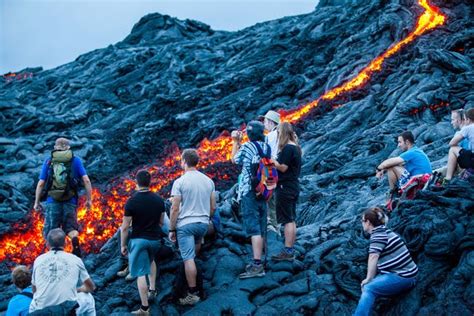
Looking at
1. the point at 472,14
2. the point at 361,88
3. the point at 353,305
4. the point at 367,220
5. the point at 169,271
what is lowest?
the point at 353,305

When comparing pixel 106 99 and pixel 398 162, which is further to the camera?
pixel 106 99

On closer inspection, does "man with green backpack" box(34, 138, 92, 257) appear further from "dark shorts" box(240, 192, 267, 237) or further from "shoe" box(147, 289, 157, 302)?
"dark shorts" box(240, 192, 267, 237)

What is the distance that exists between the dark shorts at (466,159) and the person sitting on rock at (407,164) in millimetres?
881

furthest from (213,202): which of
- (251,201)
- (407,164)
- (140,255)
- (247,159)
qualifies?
(407,164)

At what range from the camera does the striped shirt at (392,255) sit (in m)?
8.65

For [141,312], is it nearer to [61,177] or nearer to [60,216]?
[60,216]

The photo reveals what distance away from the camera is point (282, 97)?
125 ft

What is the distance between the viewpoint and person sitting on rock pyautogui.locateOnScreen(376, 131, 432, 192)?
12195 mm

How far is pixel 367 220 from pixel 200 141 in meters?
27.6

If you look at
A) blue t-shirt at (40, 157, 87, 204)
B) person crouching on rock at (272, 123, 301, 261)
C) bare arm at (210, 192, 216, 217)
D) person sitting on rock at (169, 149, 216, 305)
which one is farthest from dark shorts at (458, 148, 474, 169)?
blue t-shirt at (40, 157, 87, 204)

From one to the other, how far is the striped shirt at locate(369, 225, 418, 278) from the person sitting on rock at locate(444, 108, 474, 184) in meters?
3.64

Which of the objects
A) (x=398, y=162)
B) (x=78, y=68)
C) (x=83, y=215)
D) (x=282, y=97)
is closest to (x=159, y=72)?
(x=78, y=68)

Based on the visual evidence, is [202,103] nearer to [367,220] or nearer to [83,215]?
[83,215]

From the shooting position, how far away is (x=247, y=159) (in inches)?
424
